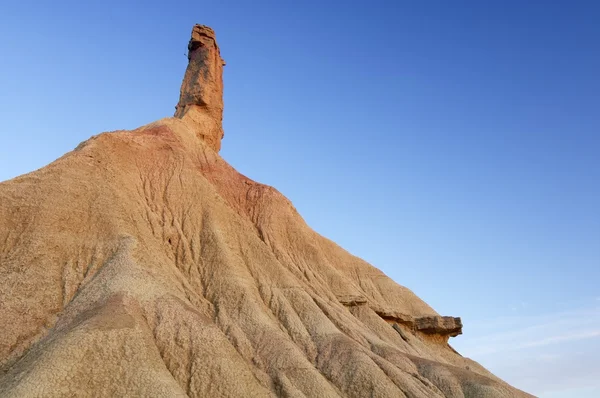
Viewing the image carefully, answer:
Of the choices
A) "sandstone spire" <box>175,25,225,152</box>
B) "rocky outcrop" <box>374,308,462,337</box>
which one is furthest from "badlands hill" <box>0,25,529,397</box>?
"sandstone spire" <box>175,25,225,152</box>

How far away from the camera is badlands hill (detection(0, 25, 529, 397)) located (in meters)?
23.5

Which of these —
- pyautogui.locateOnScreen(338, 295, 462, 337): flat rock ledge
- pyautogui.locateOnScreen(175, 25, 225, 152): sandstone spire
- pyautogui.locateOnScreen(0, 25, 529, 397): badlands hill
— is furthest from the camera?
pyautogui.locateOnScreen(175, 25, 225, 152): sandstone spire

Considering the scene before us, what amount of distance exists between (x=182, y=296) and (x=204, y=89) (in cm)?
2445

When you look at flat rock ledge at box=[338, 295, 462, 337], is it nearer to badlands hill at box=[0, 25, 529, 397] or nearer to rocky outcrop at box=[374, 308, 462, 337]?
rocky outcrop at box=[374, 308, 462, 337]

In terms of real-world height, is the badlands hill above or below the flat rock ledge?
below

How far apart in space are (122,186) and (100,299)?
10.2 meters

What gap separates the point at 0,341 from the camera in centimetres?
2409

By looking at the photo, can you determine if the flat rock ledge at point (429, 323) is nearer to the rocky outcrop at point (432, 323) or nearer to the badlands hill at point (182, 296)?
the rocky outcrop at point (432, 323)

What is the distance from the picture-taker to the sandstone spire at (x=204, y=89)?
48.4m

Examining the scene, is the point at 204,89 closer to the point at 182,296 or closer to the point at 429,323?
the point at 182,296

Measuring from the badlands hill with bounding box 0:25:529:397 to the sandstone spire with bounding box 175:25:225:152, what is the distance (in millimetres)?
3384

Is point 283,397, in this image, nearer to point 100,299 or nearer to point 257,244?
point 100,299

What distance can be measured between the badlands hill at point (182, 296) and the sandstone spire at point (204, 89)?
3384 mm

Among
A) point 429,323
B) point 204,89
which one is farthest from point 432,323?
point 204,89
